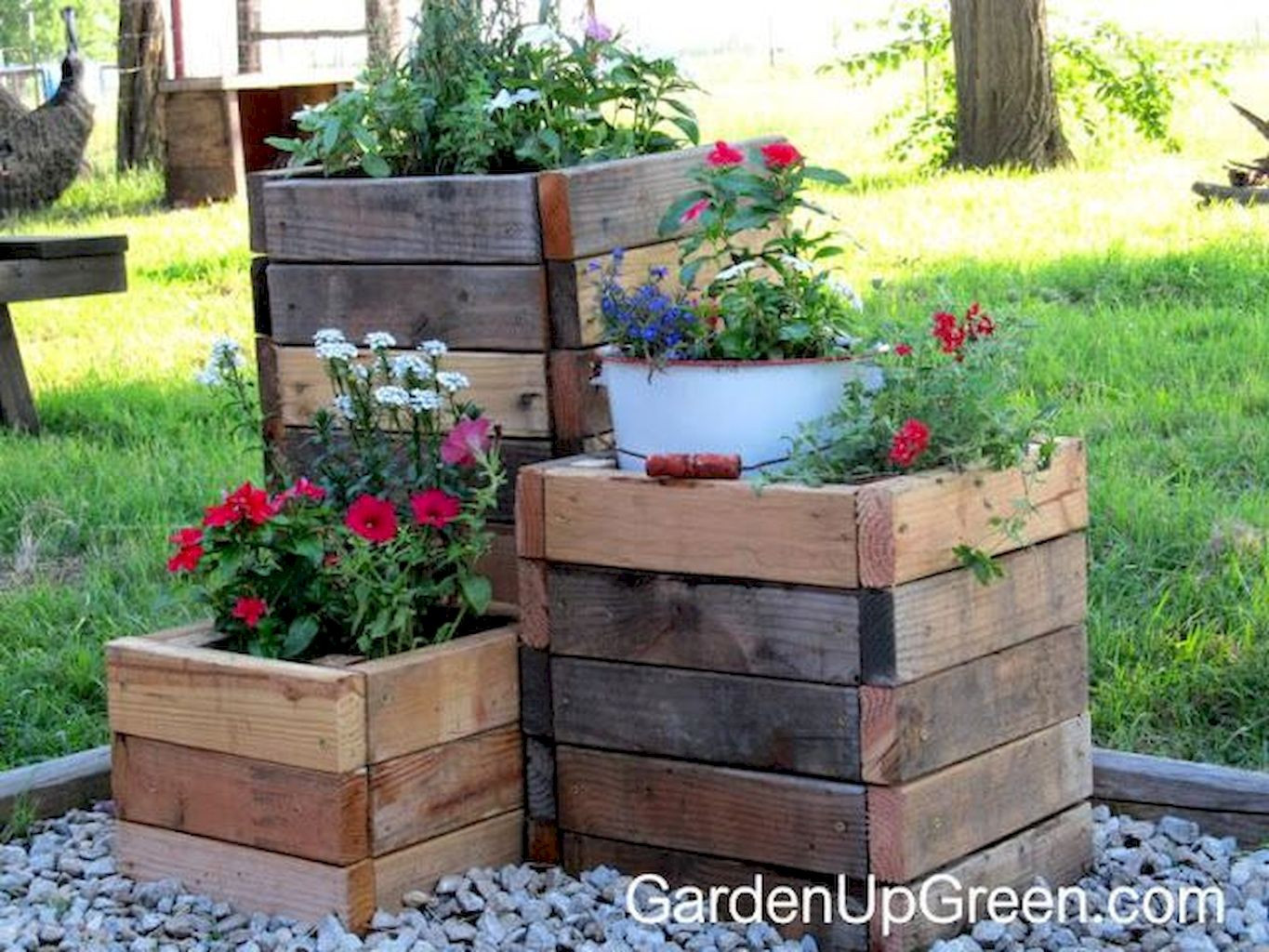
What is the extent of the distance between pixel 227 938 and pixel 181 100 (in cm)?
1029

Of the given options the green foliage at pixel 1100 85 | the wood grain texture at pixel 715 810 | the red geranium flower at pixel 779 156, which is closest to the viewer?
the wood grain texture at pixel 715 810

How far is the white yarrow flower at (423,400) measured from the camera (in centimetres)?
373

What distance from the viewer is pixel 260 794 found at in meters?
3.56

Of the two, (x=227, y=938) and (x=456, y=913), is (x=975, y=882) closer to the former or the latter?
(x=456, y=913)

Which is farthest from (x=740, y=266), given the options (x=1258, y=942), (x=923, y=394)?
(x=1258, y=942)

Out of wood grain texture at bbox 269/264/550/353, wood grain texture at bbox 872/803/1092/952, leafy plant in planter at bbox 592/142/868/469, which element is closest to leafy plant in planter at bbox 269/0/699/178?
wood grain texture at bbox 269/264/550/353

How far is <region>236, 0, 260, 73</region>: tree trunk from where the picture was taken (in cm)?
1517

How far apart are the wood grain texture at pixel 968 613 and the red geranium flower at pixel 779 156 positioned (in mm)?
740

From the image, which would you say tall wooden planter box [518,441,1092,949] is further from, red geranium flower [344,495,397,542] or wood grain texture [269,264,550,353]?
wood grain texture [269,264,550,353]

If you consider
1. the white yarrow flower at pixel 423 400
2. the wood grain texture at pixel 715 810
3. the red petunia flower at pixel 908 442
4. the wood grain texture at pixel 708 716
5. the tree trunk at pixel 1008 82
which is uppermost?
the tree trunk at pixel 1008 82

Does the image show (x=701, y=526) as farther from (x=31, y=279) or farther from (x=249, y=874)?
(x=31, y=279)

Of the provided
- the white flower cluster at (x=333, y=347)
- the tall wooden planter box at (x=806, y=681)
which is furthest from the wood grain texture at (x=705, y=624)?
the white flower cluster at (x=333, y=347)

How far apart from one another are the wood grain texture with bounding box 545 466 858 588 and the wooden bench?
4.34 metres

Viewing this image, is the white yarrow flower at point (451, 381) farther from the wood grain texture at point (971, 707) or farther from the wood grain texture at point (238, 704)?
the wood grain texture at point (971, 707)
